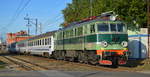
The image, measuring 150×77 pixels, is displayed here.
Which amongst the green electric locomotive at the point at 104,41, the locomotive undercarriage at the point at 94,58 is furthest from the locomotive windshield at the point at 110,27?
the locomotive undercarriage at the point at 94,58

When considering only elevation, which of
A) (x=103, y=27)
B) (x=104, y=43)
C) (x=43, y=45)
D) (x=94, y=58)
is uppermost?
(x=103, y=27)

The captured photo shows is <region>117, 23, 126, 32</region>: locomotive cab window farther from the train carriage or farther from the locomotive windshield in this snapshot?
the train carriage

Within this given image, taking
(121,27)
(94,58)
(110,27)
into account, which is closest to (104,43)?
(110,27)

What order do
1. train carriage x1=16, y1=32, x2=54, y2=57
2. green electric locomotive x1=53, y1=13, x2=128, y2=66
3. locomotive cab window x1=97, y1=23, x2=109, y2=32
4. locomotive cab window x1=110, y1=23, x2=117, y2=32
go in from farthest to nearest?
train carriage x1=16, y1=32, x2=54, y2=57 < locomotive cab window x1=110, y1=23, x2=117, y2=32 < locomotive cab window x1=97, y1=23, x2=109, y2=32 < green electric locomotive x1=53, y1=13, x2=128, y2=66

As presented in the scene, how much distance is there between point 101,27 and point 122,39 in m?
1.68

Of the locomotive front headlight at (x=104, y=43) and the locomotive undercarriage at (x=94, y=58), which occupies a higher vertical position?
the locomotive front headlight at (x=104, y=43)

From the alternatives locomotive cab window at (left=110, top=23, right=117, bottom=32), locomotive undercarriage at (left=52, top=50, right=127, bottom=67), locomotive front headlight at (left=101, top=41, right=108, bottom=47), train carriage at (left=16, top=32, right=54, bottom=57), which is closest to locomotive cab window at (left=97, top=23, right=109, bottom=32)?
locomotive cab window at (left=110, top=23, right=117, bottom=32)

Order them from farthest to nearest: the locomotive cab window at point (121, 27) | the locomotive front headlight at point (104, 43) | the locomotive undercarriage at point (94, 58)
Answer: the locomotive cab window at point (121, 27) → the locomotive undercarriage at point (94, 58) → the locomotive front headlight at point (104, 43)

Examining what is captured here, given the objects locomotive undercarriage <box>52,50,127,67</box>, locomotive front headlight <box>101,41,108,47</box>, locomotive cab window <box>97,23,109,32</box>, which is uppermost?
locomotive cab window <box>97,23,109,32</box>

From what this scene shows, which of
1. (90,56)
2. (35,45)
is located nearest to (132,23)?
(90,56)

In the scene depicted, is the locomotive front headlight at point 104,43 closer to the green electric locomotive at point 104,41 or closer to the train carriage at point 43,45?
the green electric locomotive at point 104,41

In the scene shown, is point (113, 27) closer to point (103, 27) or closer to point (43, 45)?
point (103, 27)

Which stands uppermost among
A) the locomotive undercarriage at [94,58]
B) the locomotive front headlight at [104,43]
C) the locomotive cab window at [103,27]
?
the locomotive cab window at [103,27]

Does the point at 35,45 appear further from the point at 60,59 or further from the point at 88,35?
the point at 88,35
